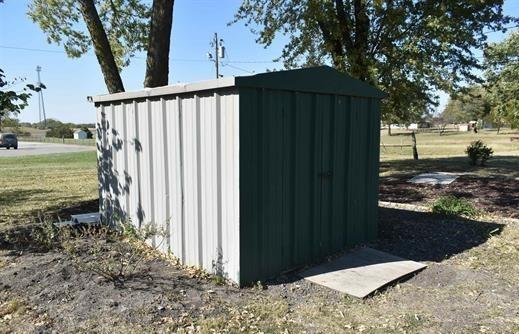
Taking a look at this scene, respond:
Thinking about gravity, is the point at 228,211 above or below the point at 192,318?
above

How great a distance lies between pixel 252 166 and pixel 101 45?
4.93 meters

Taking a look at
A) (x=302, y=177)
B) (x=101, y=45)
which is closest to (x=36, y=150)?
(x=101, y=45)

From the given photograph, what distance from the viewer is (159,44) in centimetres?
715

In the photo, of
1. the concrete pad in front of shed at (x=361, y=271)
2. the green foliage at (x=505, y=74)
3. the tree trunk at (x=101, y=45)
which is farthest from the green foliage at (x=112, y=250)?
the green foliage at (x=505, y=74)

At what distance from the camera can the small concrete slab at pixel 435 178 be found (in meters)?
9.60

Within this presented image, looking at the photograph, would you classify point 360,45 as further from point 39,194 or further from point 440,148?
point 440,148

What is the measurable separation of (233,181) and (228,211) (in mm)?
314

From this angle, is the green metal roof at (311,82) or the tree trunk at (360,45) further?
the tree trunk at (360,45)

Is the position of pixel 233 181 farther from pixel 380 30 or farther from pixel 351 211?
pixel 380 30

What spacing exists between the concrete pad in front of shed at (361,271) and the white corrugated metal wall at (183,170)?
0.99 meters

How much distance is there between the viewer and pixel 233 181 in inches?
148

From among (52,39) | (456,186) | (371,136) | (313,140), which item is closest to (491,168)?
(456,186)

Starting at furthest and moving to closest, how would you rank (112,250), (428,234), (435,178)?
(435,178)
(428,234)
(112,250)

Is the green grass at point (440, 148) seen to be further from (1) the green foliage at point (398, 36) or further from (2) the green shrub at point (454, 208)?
(2) the green shrub at point (454, 208)
